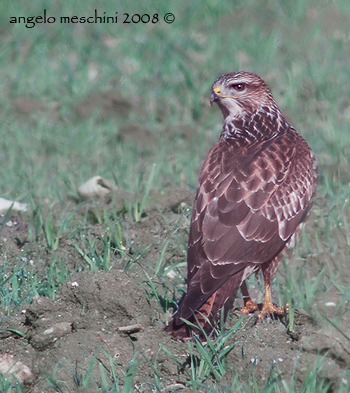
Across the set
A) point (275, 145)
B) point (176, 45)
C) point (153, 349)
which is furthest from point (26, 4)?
Result: point (153, 349)

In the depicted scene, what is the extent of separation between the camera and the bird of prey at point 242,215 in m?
4.58

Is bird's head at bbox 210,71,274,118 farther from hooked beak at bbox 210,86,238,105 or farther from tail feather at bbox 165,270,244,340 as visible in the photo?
tail feather at bbox 165,270,244,340

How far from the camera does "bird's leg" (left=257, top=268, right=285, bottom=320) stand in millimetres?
4844

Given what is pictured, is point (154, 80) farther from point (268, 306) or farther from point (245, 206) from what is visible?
point (268, 306)

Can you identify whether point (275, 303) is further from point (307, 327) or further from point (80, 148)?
point (80, 148)

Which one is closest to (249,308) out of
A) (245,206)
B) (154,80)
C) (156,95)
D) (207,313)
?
(207,313)

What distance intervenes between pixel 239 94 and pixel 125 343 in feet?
7.28

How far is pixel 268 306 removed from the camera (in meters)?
4.93

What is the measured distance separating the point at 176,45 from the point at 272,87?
5.00 feet

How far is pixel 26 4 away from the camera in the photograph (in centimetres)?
1172

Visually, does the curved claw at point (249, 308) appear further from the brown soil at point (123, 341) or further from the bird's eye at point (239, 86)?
the bird's eye at point (239, 86)

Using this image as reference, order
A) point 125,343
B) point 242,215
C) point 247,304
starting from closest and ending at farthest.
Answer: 1. point 125,343
2. point 242,215
3. point 247,304

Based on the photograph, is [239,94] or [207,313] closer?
[207,313]

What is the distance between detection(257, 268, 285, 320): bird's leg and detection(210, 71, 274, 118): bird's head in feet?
4.32
